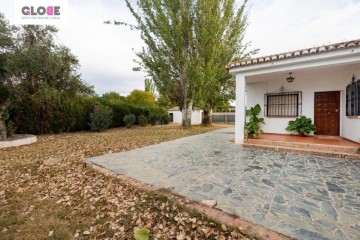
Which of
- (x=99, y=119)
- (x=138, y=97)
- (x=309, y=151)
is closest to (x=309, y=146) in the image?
(x=309, y=151)

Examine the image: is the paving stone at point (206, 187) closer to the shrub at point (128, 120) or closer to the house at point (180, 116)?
the shrub at point (128, 120)

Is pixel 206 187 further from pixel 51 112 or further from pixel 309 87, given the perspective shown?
pixel 51 112

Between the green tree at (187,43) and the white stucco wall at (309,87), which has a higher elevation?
the green tree at (187,43)

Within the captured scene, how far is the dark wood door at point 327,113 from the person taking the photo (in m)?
7.48

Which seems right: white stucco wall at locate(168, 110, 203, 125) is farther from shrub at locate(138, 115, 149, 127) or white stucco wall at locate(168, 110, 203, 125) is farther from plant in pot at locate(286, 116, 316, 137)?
plant in pot at locate(286, 116, 316, 137)

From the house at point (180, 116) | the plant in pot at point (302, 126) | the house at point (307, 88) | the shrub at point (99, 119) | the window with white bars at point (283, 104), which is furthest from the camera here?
the house at point (180, 116)

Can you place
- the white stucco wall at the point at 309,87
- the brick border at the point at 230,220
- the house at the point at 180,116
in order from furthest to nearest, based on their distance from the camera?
the house at the point at 180,116
the white stucco wall at the point at 309,87
the brick border at the point at 230,220

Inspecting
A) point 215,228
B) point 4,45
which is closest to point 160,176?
point 215,228

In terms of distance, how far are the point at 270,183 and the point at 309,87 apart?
681 centimetres

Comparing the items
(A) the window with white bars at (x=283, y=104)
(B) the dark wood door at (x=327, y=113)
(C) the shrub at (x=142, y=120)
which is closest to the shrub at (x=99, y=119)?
(C) the shrub at (x=142, y=120)

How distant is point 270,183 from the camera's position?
336cm

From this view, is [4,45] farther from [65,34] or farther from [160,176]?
[160,176]

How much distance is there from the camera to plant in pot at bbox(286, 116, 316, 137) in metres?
7.67

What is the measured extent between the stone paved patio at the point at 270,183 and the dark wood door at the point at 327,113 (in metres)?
3.36
